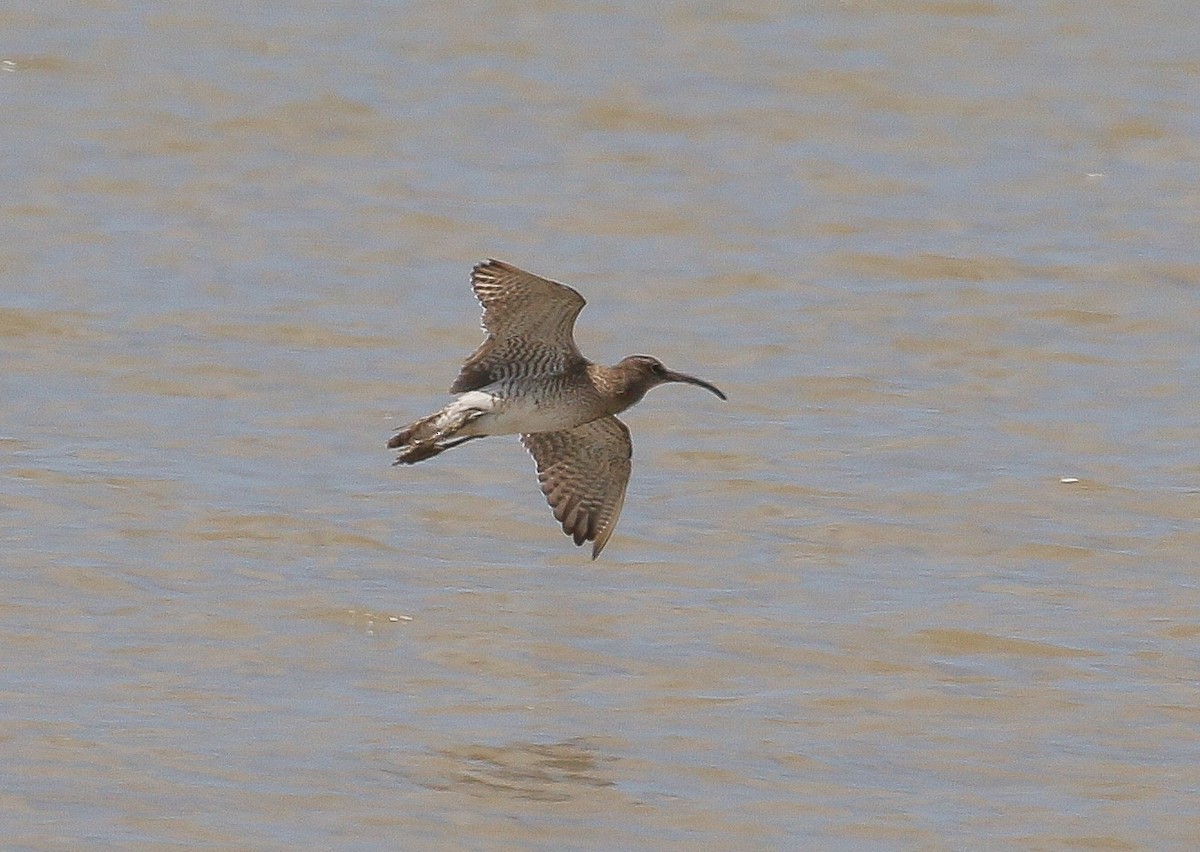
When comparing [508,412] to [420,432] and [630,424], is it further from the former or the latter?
[630,424]

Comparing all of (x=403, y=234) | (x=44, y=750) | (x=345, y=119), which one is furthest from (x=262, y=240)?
(x=44, y=750)

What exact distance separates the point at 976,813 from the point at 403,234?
286 inches

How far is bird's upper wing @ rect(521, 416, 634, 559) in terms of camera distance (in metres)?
9.34

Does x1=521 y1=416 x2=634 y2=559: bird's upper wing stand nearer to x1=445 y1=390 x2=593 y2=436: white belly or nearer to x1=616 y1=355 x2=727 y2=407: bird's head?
x1=616 y1=355 x2=727 y2=407: bird's head

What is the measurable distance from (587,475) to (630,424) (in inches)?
109

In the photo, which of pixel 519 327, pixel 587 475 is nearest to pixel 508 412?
pixel 519 327

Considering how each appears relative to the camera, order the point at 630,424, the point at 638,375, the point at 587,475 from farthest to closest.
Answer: the point at 630,424, the point at 587,475, the point at 638,375

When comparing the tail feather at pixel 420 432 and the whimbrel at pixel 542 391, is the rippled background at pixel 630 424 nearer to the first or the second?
the whimbrel at pixel 542 391

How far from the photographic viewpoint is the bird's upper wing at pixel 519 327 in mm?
8562

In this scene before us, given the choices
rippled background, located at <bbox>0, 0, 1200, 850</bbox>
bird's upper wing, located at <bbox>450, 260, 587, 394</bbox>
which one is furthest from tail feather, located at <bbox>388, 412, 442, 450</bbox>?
rippled background, located at <bbox>0, 0, 1200, 850</bbox>

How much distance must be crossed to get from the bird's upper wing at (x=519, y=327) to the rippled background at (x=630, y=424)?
101 centimetres

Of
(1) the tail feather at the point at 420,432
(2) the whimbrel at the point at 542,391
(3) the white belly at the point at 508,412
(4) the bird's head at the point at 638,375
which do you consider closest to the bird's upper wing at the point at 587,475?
(2) the whimbrel at the point at 542,391

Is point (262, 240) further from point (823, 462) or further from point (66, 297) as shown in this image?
point (823, 462)

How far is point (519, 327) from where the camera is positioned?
884 cm
